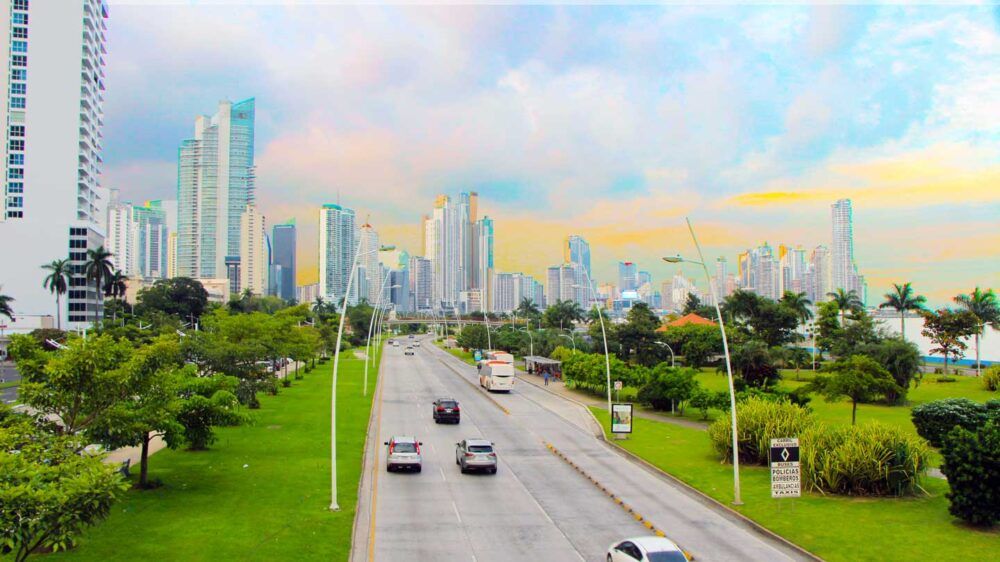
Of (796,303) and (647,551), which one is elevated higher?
(796,303)

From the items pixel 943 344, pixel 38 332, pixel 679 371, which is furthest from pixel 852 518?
pixel 38 332

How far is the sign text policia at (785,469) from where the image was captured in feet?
69.4

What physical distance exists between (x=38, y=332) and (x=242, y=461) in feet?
242

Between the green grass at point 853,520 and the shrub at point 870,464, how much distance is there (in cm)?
68

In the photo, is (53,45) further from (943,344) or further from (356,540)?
(943,344)

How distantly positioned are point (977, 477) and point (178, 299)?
15283 cm

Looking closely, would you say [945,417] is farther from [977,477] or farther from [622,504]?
[622,504]

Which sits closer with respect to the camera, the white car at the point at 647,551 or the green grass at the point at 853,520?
the white car at the point at 647,551

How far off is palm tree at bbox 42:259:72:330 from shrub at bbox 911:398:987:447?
106632 mm

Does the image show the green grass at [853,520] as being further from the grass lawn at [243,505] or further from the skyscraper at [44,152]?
the skyscraper at [44,152]

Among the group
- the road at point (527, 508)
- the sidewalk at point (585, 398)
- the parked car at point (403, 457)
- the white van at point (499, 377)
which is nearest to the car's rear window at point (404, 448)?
the parked car at point (403, 457)

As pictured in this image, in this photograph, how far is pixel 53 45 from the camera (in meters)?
116

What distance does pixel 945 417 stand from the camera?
31.4 meters

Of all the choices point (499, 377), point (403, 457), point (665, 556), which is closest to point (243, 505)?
point (403, 457)
